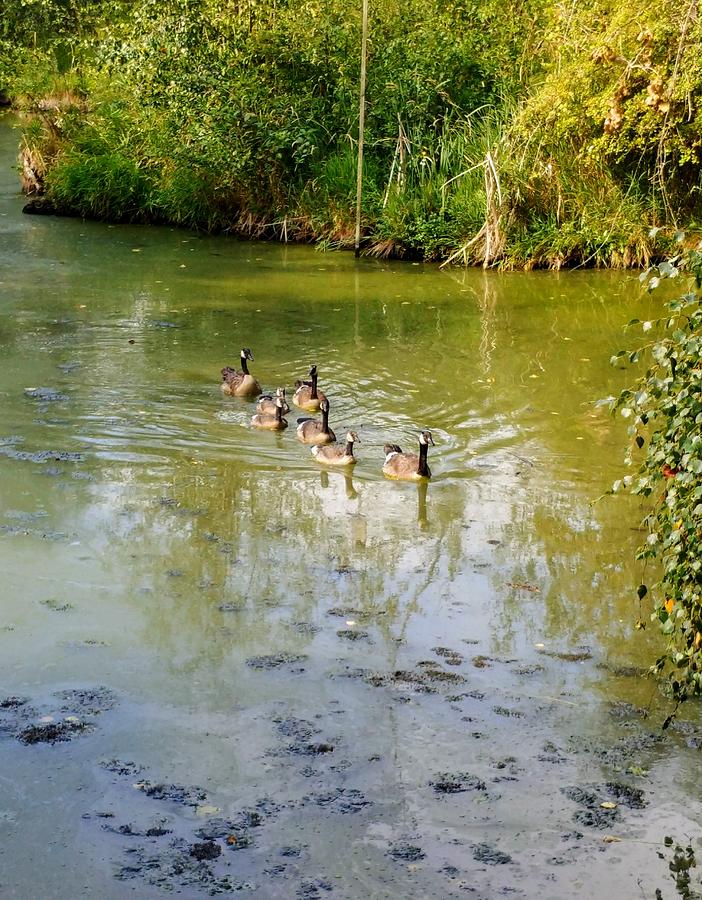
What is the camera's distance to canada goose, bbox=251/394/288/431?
10.2 m

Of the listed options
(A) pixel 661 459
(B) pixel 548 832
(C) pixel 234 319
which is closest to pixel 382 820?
(B) pixel 548 832

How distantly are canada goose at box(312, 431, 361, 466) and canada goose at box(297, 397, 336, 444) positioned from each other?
193mm

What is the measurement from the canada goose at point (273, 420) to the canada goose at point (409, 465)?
125cm

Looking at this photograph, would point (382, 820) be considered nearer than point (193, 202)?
Yes

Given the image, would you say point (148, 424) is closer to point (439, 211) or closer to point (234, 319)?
point (234, 319)

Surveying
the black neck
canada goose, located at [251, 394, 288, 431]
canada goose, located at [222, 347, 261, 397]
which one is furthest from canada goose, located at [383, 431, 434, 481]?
canada goose, located at [222, 347, 261, 397]

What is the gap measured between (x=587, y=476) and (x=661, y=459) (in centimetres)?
464

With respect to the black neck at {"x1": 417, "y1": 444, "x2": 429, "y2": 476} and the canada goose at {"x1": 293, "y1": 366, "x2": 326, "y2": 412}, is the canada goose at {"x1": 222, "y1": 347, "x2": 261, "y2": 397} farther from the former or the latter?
the black neck at {"x1": 417, "y1": 444, "x2": 429, "y2": 476}

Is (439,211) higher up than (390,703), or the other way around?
(439,211)

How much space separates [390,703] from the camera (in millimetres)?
6035

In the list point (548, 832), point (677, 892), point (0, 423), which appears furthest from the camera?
point (0, 423)

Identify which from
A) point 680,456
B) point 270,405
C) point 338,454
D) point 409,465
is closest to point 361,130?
point 270,405

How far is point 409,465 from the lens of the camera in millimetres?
9156

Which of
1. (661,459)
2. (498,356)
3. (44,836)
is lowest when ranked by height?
(44,836)
